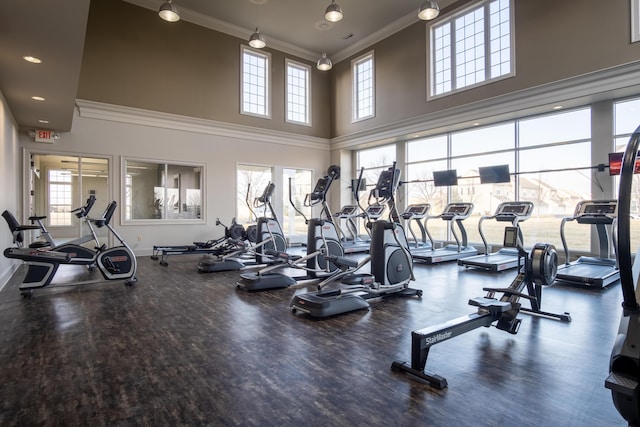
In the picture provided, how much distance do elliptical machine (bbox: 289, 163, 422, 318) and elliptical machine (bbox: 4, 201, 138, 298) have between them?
2855 millimetres

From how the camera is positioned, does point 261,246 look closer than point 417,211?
Yes

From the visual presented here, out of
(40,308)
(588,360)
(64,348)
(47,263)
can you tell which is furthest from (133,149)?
(588,360)

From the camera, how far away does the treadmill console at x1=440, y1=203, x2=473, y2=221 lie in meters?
7.52

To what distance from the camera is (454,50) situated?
355 inches

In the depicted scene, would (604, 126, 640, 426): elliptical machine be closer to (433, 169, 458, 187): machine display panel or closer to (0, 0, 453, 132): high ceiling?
(0, 0, 453, 132): high ceiling

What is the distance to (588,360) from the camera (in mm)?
2615

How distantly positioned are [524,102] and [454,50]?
2549 millimetres

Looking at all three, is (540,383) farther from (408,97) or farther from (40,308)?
(408,97)

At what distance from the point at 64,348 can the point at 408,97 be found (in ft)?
31.1

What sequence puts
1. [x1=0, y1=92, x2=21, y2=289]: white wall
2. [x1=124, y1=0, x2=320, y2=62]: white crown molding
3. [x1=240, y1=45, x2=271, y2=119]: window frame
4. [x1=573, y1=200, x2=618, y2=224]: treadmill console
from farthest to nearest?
[x1=240, y1=45, x2=271, y2=119]: window frame < [x1=124, y1=0, x2=320, y2=62]: white crown molding < [x1=573, y1=200, x2=618, y2=224]: treadmill console < [x1=0, y1=92, x2=21, y2=289]: white wall

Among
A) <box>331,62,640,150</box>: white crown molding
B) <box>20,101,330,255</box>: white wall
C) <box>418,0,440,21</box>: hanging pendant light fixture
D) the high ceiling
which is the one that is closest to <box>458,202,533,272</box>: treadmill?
<box>331,62,640,150</box>: white crown molding

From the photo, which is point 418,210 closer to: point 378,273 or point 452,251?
point 452,251

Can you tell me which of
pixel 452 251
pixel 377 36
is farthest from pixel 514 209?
pixel 377 36

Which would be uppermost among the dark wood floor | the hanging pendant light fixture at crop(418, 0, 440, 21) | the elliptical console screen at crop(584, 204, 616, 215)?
the hanging pendant light fixture at crop(418, 0, 440, 21)
